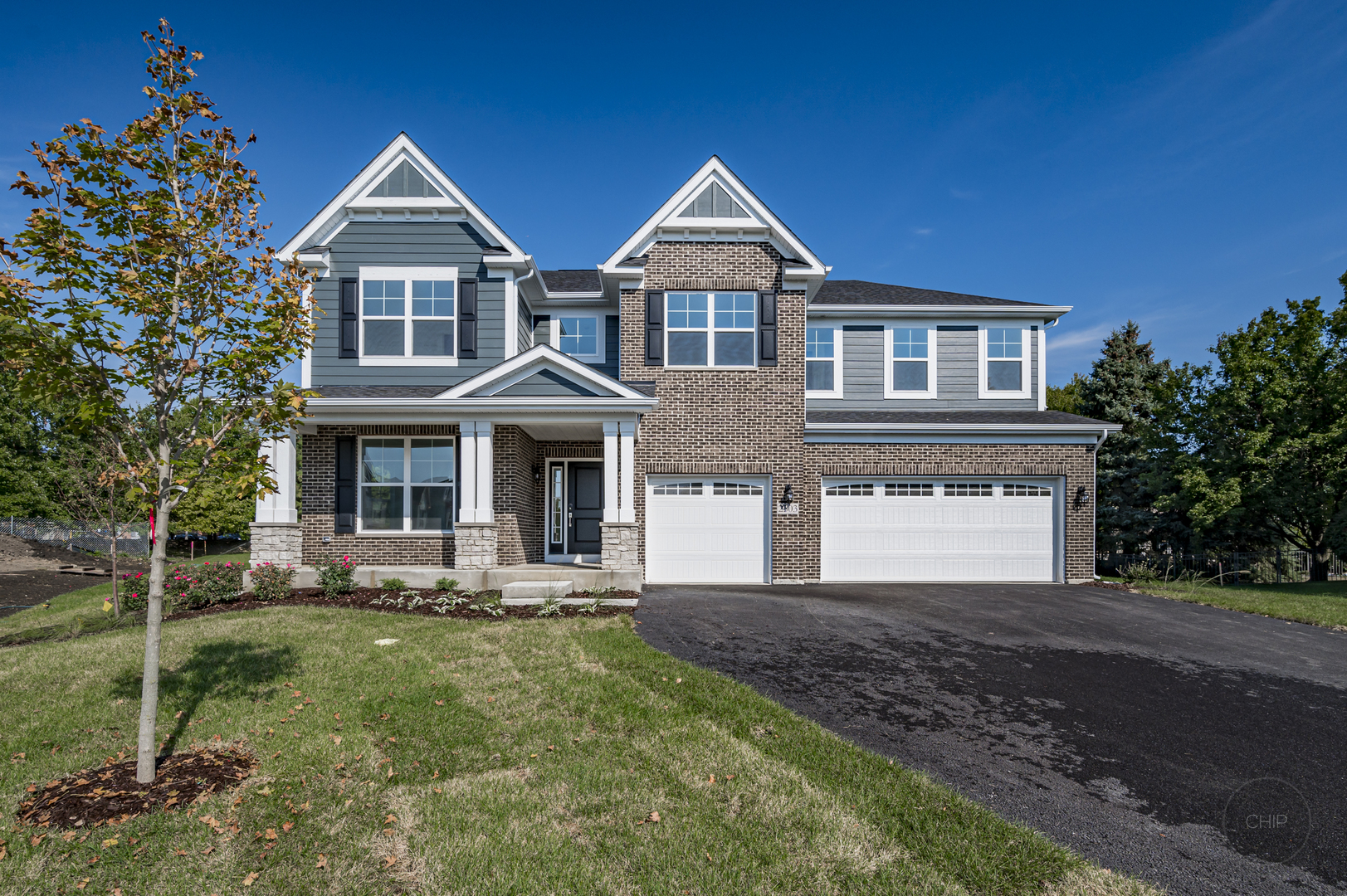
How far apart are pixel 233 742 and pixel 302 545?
8.90 meters

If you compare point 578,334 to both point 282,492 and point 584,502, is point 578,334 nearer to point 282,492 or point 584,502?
point 584,502

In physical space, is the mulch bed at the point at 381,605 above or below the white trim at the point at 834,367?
below

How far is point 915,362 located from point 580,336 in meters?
7.78

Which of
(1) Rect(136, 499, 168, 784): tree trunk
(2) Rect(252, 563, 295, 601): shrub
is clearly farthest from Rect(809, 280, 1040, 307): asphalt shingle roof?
(1) Rect(136, 499, 168, 784): tree trunk

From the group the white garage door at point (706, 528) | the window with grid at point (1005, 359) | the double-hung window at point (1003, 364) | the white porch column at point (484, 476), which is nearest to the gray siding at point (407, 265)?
the white porch column at point (484, 476)

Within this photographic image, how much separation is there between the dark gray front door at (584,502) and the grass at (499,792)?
8071 mm

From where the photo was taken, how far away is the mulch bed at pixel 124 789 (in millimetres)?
4039

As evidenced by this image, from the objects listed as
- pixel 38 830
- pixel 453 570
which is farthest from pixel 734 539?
pixel 38 830

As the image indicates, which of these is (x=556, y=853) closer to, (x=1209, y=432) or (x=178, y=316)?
(x=178, y=316)

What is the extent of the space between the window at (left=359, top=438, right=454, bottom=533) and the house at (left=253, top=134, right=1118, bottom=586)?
4cm

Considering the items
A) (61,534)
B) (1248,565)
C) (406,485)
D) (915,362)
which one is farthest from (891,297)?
(61,534)

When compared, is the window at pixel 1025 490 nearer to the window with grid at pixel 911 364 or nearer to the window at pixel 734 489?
the window with grid at pixel 911 364

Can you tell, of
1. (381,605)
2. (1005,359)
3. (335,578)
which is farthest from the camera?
(1005,359)

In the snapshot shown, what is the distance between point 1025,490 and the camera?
14859 millimetres
